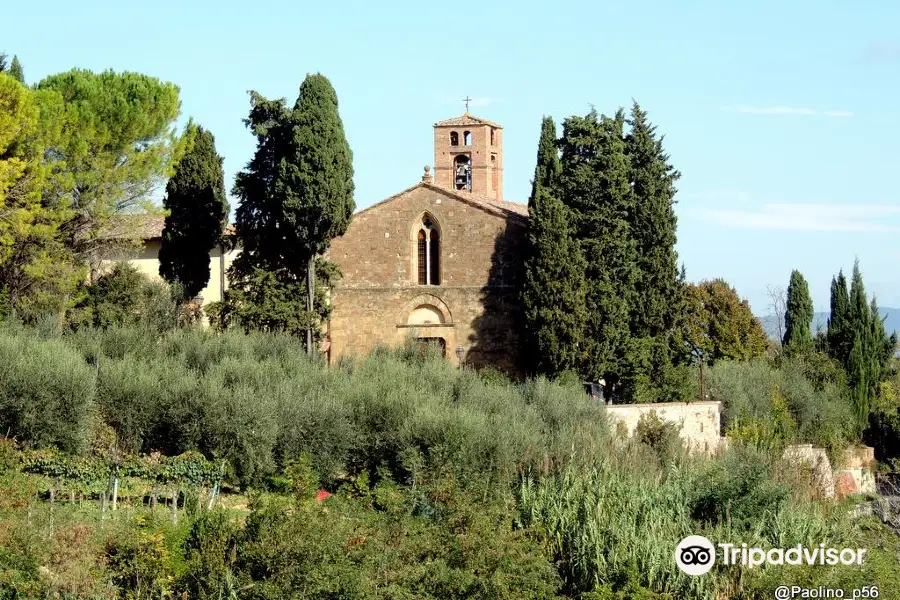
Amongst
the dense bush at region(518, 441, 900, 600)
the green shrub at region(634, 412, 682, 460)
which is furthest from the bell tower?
the dense bush at region(518, 441, 900, 600)

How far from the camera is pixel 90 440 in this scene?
77.8 ft

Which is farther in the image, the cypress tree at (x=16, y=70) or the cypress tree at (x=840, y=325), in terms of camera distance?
the cypress tree at (x=840, y=325)

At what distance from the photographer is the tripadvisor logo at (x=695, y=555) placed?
1859 centimetres

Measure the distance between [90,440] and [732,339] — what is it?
27833mm

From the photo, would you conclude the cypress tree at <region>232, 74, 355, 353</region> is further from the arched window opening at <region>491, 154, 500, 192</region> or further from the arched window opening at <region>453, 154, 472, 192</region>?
the arched window opening at <region>491, 154, 500, 192</region>

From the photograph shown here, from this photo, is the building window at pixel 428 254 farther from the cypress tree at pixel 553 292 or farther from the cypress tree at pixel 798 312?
the cypress tree at pixel 798 312

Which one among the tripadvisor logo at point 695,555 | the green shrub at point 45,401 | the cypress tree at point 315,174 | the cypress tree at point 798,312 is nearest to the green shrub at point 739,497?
the tripadvisor logo at point 695,555

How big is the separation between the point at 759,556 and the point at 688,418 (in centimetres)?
1598

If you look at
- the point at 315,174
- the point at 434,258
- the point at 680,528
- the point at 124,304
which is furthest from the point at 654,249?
the point at 680,528

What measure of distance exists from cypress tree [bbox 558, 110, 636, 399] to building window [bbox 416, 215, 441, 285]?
438 cm

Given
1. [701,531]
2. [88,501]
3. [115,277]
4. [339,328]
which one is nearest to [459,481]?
[701,531]

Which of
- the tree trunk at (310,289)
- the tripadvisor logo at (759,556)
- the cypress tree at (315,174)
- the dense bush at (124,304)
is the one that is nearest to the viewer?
the tripadvisor logo at (759,556)

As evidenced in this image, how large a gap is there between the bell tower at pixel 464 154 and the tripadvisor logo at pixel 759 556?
27.9m

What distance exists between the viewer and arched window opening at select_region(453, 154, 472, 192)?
46125 millimetres
